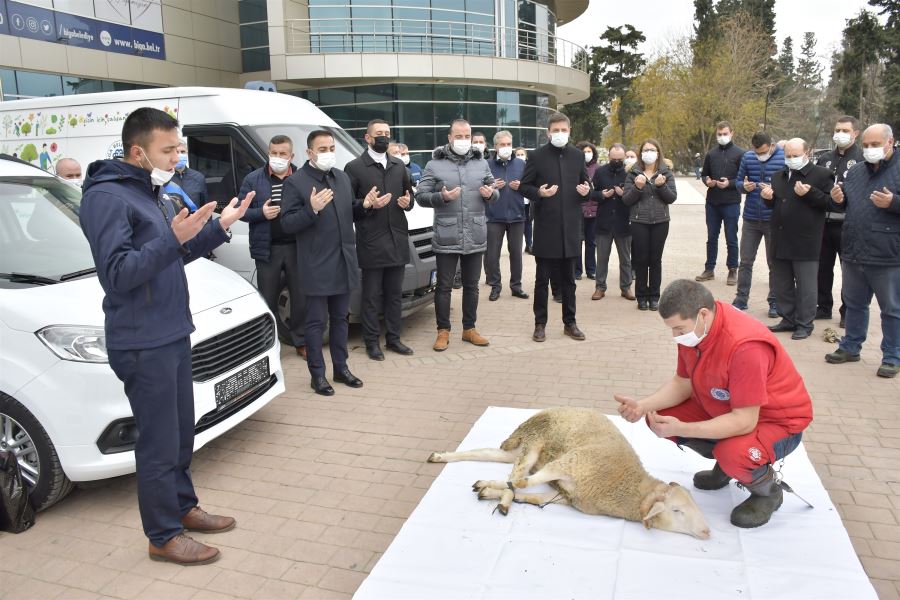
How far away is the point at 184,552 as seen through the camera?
3.44 meters

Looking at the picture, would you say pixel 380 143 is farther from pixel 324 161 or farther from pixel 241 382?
pixel 241 382

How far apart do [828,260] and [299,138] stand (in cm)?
648

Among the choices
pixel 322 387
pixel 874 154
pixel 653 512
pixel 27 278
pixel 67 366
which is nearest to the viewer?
pixel 653 512

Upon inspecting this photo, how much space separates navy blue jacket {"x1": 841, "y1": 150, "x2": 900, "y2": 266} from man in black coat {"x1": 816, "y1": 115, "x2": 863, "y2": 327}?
62cm

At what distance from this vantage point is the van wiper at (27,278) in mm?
4059

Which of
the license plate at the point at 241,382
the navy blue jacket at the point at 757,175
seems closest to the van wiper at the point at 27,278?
the license plate at the point at 241,382

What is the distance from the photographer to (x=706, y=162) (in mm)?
10422

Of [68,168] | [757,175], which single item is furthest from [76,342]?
[757,175]

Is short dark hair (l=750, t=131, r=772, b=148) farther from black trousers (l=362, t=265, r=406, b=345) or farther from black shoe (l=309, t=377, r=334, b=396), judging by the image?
black shoe (l=309, t=377, r=334, b=396)

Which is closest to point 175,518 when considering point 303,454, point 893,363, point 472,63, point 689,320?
point 303,454

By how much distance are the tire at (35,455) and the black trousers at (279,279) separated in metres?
2.90

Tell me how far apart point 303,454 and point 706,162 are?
8.21 meters

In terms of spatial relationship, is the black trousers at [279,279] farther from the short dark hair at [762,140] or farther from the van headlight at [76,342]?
the short dark hair at [762,140]

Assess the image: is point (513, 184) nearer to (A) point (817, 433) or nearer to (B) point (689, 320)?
(A) point (817, 433)
